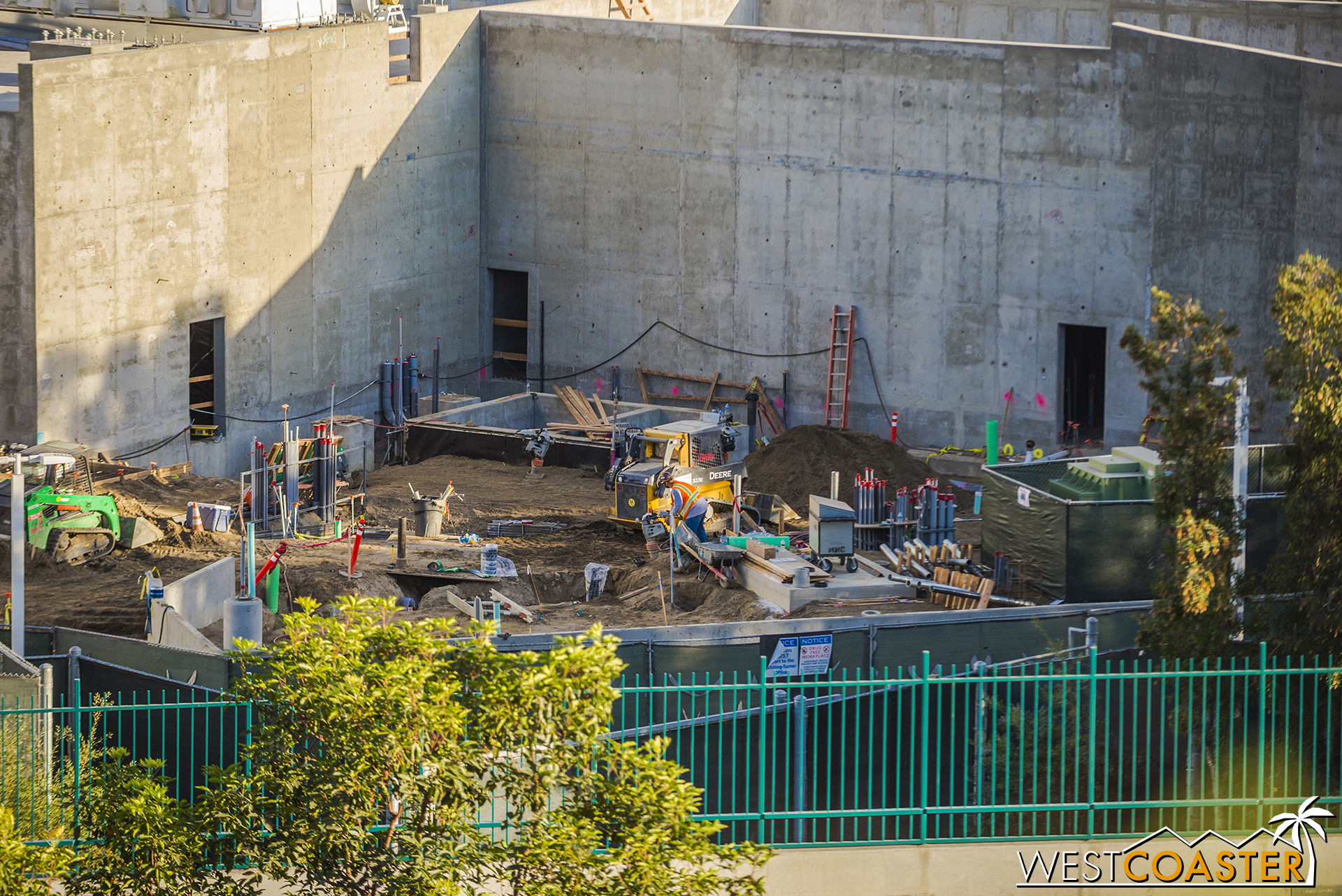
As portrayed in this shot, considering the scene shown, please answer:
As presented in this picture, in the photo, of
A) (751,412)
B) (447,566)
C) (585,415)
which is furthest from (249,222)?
(751,412)

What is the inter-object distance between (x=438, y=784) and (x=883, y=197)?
27.3 meters

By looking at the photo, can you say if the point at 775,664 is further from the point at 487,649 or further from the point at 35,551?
the point at 35,551

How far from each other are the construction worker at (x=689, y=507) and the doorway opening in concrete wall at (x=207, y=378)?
9648mm

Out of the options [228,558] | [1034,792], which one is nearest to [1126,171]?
[228,558]

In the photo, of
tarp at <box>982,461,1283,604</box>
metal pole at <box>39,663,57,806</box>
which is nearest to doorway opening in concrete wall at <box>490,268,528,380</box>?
tarp at <box>982,461,1283,604</box>

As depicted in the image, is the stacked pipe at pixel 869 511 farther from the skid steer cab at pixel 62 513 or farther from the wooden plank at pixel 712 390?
the skid steer cab at pixel 62 513

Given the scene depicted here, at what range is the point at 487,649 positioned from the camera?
33.2 feet

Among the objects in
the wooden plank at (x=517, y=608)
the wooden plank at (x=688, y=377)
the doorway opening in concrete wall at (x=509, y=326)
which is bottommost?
the wooden plank at (x=517, y=608)

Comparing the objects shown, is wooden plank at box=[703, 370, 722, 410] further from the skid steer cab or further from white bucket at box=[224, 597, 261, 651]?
white bucket at box=[224, 597, 261, 651]

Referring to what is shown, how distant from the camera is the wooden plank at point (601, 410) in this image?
3556 cm

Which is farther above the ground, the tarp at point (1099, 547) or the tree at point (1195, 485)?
the tree at point (1195, 485)

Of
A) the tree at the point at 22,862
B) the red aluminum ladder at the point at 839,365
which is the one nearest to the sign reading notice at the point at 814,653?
the tree at the point at 22,862

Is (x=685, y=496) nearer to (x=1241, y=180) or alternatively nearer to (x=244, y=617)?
(x=244, y=617)

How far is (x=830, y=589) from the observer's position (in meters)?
24.4
